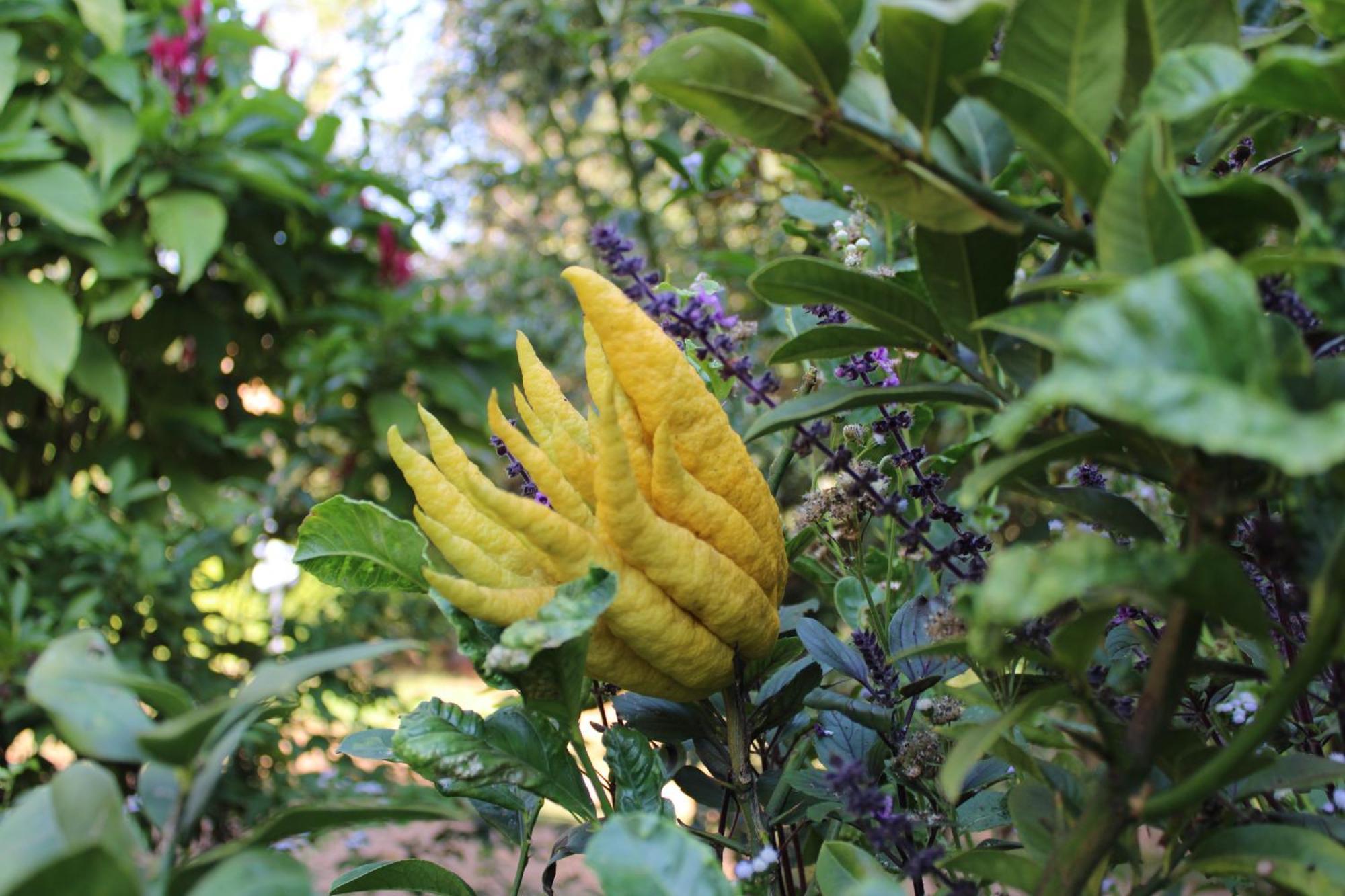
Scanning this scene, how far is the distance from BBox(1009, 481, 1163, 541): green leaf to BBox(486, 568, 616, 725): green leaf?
0.21 metres

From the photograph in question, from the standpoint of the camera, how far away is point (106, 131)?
2.21 meters

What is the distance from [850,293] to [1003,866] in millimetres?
285

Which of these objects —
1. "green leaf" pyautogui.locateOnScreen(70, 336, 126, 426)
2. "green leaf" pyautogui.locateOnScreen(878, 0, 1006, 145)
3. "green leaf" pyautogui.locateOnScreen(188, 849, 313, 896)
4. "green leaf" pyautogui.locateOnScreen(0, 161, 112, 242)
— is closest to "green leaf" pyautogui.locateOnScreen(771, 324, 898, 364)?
"green leaf" pyautogui.locateOnScreen(878, 0, 1006, 145)

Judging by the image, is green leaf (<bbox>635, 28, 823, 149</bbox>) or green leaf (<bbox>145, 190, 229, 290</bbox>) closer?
green leaf (<bbox>635, 28, 823, 149</bbox>)

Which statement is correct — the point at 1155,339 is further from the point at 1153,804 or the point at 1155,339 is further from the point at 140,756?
the point at 140,756

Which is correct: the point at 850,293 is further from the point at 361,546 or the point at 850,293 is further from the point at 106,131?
the point at 106,131

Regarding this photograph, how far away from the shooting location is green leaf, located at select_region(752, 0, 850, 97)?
1.52 ft

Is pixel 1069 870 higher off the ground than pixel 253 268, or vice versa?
pixel 1069 870

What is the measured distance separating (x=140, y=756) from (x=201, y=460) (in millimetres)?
2461

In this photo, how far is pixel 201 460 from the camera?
105 inches

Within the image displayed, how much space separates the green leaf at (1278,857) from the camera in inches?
17.0

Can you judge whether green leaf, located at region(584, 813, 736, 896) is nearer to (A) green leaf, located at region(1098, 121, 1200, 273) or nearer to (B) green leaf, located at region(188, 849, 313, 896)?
(B) green leaf, located at region(188, 849, 313, 896)

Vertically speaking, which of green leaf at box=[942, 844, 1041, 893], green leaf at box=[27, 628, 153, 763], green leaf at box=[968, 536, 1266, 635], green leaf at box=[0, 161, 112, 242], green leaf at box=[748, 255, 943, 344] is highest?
green leaf at box=[748, 255, 943, 344]

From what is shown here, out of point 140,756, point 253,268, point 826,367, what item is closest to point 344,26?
point 253,268
